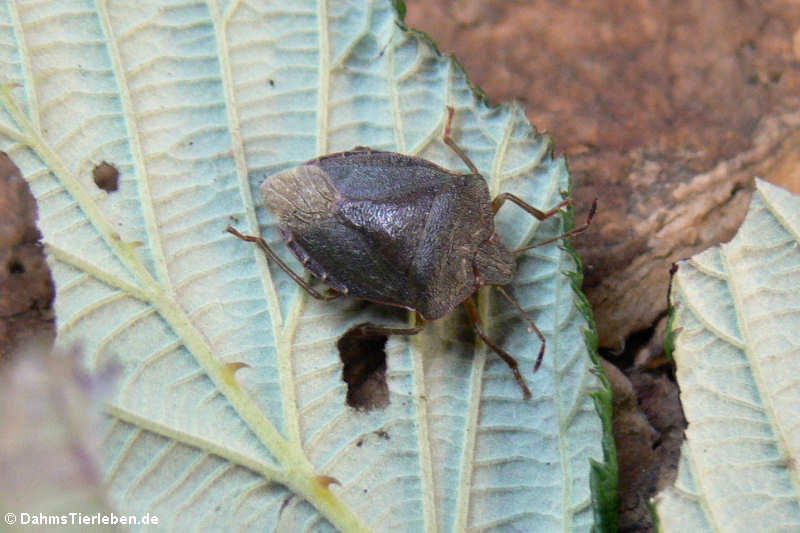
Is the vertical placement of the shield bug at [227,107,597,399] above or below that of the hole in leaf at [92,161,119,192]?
below

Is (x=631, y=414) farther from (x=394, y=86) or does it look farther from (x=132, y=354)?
(x=132, y=354)

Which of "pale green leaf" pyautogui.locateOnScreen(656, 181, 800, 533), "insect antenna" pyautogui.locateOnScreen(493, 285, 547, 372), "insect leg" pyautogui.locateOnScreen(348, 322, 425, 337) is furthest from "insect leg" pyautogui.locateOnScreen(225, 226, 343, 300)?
"pale green leaf" pyautogui.locateOnScreen(656, 181, 800, 533)

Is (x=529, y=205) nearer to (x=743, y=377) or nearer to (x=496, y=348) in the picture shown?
(x=496, y=348)

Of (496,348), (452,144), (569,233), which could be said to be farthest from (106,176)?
(569,233)

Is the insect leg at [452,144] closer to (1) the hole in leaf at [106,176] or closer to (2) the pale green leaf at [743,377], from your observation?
(2) the pale green leaf at [743,377]

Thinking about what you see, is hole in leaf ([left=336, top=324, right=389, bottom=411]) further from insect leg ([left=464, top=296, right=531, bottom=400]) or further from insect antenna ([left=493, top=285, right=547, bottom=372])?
Result: insect antenna ([left=493, top=285, right=547, bottom=372])

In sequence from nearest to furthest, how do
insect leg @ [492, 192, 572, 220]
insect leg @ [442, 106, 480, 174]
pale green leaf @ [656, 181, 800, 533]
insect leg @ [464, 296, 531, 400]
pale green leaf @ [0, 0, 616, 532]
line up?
pale green leaf @ [656, 181, 800, 533] < pale green leaf @ [0, 0, 616, 532] < insect leg @ [464, 296, 531, 400] < insect leg @ [492, 192, 572, 220] < insect leg @ [442, 106, 480, 174]
